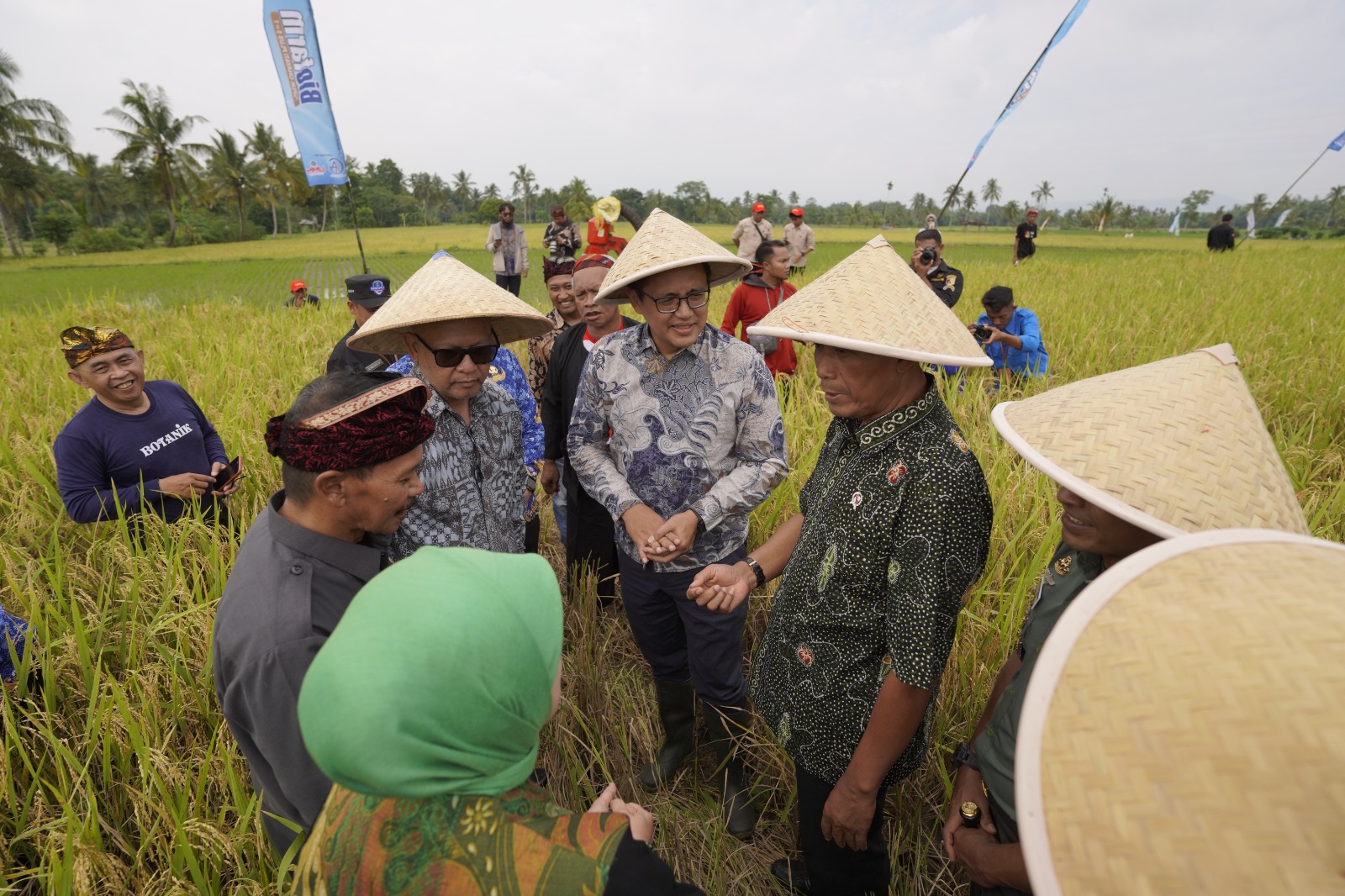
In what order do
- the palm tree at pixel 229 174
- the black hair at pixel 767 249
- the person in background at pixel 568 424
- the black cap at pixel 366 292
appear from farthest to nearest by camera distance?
the palm tree at pixel 229 174
the black hair at pixel 767 249
the black cap at pixel 366 292
the person in background at pixel 568 424

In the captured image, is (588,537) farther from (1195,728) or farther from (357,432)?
(1195,728)

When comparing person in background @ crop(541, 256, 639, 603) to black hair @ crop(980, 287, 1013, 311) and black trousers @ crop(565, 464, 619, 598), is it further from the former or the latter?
black hair @ crop(980, 287, 1013, 311)

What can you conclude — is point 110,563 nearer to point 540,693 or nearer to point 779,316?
point 540,693

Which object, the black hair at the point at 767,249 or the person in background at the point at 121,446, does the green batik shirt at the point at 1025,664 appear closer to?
the person in background at the point at 121,446

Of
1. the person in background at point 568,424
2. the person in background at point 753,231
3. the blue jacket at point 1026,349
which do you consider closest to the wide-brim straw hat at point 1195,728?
the person in background at point 568,424

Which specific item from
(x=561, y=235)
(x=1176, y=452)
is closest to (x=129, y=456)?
(x=1176, y=452)

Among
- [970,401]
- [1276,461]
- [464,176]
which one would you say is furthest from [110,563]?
[464,176]

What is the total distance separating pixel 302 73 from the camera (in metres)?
5.11

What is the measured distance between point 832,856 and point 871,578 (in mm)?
778

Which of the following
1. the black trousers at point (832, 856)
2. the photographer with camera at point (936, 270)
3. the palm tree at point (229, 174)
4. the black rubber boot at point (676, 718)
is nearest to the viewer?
the black trousers at point (832, 856)

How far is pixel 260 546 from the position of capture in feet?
4.01

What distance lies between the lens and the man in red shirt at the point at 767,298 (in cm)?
457

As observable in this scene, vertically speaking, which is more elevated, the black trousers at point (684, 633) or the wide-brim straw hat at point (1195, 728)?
the wide-brim straw hat at point (1195, 728)

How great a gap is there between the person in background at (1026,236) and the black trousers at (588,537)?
13.8 m
